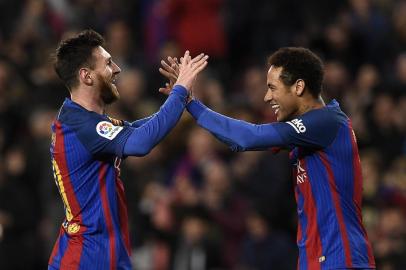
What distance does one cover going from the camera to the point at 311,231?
6.75 m

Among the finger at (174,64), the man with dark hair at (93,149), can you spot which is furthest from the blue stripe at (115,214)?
the finger at (174,64)

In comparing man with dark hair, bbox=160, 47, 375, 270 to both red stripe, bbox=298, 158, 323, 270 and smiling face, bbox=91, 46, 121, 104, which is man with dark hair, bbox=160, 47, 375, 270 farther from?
smiling face, bbox=91, 46, 121, 104

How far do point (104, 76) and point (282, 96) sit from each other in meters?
1.17

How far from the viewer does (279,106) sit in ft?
22.7

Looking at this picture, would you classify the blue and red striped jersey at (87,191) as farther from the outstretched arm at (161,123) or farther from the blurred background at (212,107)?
the blurred background at (212,107)

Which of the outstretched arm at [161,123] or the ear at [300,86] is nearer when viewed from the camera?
the outstretched arm at [161,123]

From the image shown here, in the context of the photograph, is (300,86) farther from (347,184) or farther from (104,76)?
(104,76)

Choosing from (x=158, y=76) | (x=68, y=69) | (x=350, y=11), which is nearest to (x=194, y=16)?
(x=158, y=76)

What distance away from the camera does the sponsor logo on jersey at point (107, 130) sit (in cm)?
670

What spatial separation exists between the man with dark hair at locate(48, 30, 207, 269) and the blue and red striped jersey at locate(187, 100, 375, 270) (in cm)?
48

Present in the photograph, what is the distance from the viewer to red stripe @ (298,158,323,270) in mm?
6707

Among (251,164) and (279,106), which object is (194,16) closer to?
(251,164)

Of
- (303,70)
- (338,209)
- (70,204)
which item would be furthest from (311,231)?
(70,204)

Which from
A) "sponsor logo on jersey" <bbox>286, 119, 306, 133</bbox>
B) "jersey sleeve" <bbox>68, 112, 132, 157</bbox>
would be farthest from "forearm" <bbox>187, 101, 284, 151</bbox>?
"jersey sleeve" <bbox>68, 112, 132, 157</bbox>
